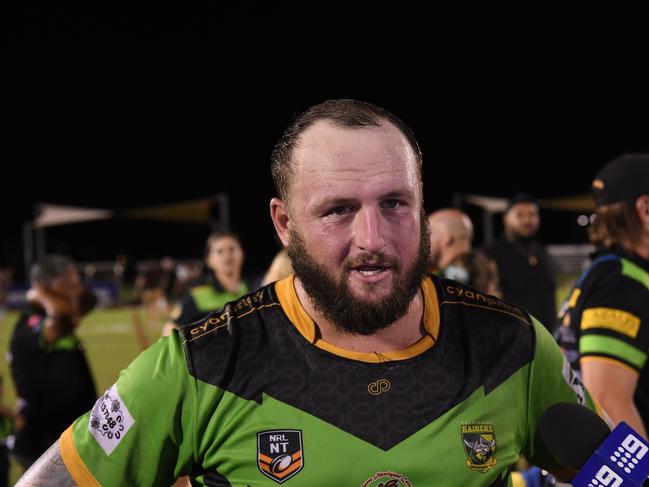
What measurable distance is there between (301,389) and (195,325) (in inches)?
12.7

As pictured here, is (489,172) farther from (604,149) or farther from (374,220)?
(374,220)

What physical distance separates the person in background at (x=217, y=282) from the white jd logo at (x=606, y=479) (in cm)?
440

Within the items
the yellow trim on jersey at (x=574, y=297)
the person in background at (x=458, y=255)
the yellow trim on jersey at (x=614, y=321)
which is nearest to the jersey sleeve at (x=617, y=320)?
the yellow trim on jersey at (x=614, y=321)

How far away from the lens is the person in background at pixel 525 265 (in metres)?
6.87

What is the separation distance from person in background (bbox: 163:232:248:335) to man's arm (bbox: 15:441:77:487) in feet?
12.6

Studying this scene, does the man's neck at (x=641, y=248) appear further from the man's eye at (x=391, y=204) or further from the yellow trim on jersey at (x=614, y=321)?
the man's eye at (x=391, y=204)

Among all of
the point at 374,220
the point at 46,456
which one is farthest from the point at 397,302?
the point at 46,456

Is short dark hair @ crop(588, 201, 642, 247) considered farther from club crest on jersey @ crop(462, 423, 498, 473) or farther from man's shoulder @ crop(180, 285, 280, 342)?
man's shoulder @ crop(180, 285, 280, 342)

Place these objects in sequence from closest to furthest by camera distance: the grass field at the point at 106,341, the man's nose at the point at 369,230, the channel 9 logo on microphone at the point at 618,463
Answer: the channel 9 logo on microphone at the point at 618,463 → the man's nose at the point at 369,230 → the grass field at the point at 106,341

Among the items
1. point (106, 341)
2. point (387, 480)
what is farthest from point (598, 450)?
point (106, 341)

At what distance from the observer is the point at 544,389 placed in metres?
1.72

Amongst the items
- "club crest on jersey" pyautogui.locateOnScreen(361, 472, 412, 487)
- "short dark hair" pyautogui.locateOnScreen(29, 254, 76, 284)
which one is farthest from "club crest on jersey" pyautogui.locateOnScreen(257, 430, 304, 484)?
"short dark hair" pyautogui.locateOnScreen(29, 254, 76, 284)

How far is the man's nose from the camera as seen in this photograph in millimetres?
1519

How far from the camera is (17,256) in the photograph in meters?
38.3
